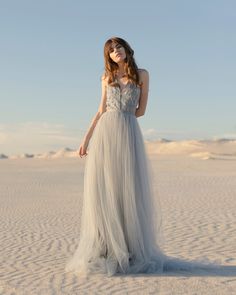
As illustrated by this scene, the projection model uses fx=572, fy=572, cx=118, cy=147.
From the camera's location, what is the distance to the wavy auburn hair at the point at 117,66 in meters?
5.66

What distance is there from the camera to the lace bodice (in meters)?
5.70

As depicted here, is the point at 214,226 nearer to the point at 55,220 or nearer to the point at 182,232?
the point at 182,232

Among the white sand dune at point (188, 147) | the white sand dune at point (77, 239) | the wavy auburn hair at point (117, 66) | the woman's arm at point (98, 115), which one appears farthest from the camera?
the white sand dune at point (188, 147)

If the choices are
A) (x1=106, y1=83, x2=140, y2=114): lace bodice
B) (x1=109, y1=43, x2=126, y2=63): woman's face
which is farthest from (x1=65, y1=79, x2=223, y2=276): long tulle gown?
(x1=109, y1=43, x2=126, y2=63): woman's face

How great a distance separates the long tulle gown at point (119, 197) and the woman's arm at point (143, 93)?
0.26 ft

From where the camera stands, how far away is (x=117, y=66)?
580 cm

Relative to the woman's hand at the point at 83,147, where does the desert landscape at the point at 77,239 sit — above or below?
below

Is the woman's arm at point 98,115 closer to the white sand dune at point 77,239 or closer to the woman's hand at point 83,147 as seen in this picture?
the woman's hand at point 83,147

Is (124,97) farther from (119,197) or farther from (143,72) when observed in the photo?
(119,197)

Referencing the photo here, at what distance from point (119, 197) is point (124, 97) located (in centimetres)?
100

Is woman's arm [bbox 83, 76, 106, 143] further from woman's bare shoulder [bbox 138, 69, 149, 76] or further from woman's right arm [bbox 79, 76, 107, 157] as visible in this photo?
woman's bare shoulder [bbox 138, 69, 149, 76]

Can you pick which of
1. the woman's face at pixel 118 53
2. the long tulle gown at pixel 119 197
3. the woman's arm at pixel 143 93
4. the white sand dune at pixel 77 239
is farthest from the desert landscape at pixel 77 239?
the woman's face at pixel 118 53

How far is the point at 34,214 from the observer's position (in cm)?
1382

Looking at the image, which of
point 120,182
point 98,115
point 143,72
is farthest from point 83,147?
point 143,72
